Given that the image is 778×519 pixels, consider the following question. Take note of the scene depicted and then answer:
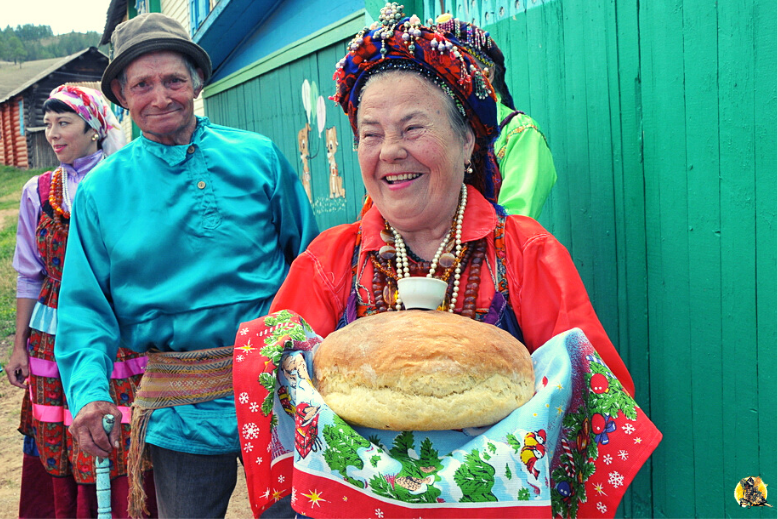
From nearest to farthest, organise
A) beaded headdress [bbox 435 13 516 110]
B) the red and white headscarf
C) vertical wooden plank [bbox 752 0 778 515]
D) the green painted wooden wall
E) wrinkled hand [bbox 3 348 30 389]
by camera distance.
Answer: beaded headdress [bbox 435 13 516 110]
vertical wooden plank [bbox 752 0 778 515]
the green painted wooden wall
wrinkled hand [bbox 3 348 30 389]
the red and white headscarf

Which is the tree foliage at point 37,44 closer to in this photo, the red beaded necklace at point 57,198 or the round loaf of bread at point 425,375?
the red beaded necklace at point 57,198

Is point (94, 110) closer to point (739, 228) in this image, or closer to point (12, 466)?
point (12, 466)

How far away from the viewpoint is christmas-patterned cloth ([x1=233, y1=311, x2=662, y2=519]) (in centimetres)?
113

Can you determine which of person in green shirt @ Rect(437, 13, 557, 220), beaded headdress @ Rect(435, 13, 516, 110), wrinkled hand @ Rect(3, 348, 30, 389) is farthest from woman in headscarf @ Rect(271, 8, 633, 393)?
wrinkled hand @ Rect(3, 348, 30, 389)

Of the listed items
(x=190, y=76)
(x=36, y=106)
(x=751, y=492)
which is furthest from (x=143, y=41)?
(x=36, y=106)

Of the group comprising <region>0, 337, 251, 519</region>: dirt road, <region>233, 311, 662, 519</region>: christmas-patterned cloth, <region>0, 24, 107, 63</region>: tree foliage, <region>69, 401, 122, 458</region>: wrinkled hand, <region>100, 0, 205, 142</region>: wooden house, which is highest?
<region>0, 24, 107, 63</region>: tree foliage

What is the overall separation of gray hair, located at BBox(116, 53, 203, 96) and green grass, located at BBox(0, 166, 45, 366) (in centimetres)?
786

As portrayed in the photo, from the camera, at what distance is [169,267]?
2.40 meters

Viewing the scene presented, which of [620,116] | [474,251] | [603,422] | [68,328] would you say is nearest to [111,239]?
[68,328]

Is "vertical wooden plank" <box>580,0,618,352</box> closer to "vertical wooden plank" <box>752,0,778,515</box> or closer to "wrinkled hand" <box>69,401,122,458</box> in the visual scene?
"vertical wooden plank" <box>752,0,778,515</box>

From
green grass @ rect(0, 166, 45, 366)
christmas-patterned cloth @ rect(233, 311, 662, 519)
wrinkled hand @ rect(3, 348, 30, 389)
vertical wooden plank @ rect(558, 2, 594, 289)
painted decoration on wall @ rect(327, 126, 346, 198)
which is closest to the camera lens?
christmas-patterned cloth @ rect(233, 311, 662, 519)

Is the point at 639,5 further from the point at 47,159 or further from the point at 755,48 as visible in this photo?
the point at 47,159

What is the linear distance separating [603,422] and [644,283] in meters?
1.43

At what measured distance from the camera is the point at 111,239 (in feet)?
7.81
